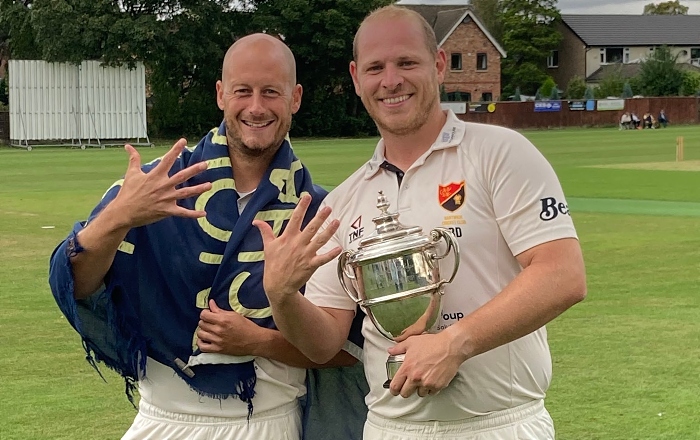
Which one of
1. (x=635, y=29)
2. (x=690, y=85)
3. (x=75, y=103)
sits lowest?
(x=75, y=103)

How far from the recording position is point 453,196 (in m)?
3.05

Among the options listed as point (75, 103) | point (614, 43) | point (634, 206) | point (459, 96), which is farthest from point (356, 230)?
point (614, 43)

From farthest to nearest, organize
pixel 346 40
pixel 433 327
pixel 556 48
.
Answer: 1. pixel 556 48
2. pixel 346 40
3. pixel 433 327

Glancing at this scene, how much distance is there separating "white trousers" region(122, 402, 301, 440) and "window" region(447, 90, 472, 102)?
71343mm

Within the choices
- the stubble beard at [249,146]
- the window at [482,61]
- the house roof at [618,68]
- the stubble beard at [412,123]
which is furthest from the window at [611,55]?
the stubble beard at [412,123]

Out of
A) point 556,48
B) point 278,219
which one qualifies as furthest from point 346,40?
point 278,219

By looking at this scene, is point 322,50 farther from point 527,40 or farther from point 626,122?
point 527,40

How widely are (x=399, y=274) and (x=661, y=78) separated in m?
74.2

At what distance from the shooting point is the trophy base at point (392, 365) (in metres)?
2.89

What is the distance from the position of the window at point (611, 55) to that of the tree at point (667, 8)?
3838 cm

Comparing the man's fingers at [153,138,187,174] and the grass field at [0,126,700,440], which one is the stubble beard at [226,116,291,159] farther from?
the grass field at [0,126,700,440]

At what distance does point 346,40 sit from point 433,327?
5329 cm

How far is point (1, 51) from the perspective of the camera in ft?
198

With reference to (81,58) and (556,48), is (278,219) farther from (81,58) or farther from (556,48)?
(556,48)
